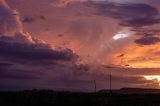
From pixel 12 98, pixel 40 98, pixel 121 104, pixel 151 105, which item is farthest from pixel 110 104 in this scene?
pixel 12 98

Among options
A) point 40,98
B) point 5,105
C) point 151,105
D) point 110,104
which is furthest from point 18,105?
point 151,105

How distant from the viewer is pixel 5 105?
11894cm

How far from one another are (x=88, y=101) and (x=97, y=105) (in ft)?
27.3

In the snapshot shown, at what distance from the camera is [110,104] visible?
136 meters

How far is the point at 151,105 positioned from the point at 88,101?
21.1 meters

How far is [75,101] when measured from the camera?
446 feet

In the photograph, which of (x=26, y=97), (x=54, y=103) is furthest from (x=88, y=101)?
(x=26, y=97)

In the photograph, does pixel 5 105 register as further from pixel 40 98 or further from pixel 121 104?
pixel 121 104

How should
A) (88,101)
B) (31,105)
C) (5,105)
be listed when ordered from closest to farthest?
(5,105), (31,105), (88,101)

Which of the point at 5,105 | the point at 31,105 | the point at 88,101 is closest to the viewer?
the point at 5,105

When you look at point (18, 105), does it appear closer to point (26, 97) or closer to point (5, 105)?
point (5, 105)

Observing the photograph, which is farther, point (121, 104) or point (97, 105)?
point (121, 104)

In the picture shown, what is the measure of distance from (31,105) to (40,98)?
12508 millimetres

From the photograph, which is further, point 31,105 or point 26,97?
point 26,97
